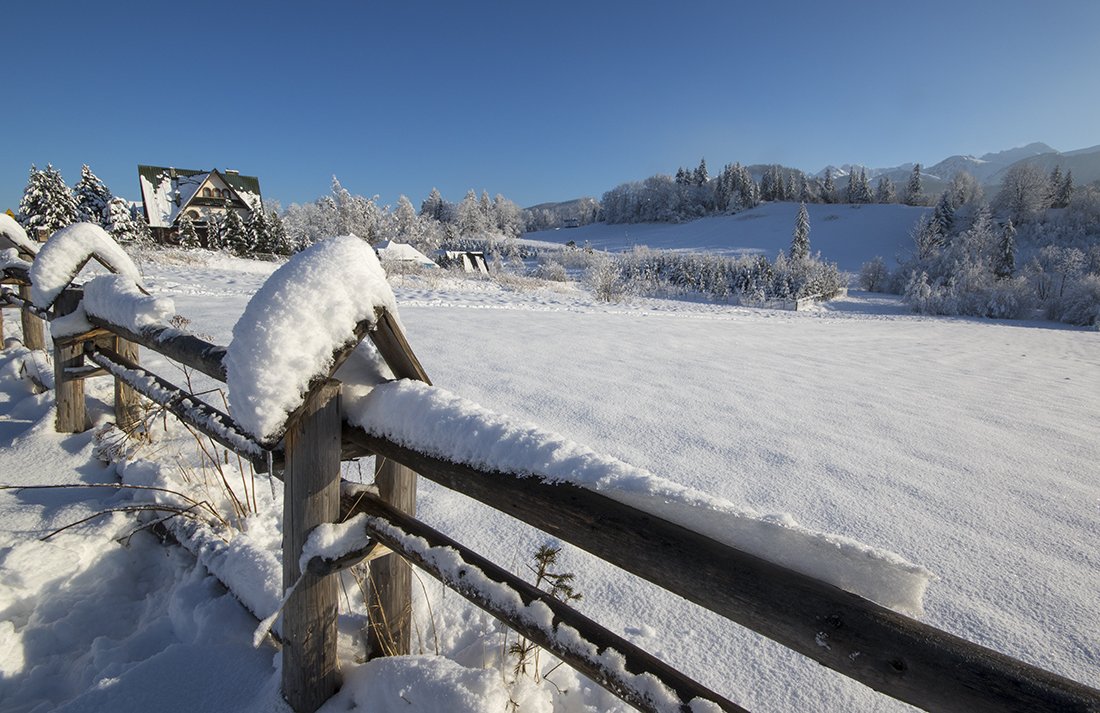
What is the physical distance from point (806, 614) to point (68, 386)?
4.23m

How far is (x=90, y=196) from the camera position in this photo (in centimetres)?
3388

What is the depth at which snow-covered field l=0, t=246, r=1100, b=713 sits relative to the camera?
1613 millimetres

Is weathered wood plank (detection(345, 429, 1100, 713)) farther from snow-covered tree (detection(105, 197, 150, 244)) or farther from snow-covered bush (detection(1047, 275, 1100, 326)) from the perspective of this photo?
snow-covered tree (detection(105, 197, 150, 244))

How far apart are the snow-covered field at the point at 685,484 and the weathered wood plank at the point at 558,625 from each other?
0.27 m

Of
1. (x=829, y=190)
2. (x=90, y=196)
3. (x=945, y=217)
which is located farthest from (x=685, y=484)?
(x=829, y=190)

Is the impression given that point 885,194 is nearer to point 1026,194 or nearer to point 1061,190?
point 1061,190

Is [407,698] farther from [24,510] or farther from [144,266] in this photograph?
[144,266]

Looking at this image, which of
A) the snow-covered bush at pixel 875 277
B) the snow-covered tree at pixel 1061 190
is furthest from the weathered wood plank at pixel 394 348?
the snow-covered tree at pixel 1061 190

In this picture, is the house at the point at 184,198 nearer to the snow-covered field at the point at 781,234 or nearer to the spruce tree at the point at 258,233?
the spruce tree at the point at 258,233

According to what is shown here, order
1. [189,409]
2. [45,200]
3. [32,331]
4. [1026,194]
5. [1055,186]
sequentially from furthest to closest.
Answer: [1055,186]
[1026,194]
[45,200]
[32,331]
[189,409]

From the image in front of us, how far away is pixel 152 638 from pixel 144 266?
17.0 metres

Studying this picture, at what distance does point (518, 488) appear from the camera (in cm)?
106

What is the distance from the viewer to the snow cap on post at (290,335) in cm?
115

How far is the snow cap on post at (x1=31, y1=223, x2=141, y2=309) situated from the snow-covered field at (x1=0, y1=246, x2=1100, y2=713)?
928 millimetres
